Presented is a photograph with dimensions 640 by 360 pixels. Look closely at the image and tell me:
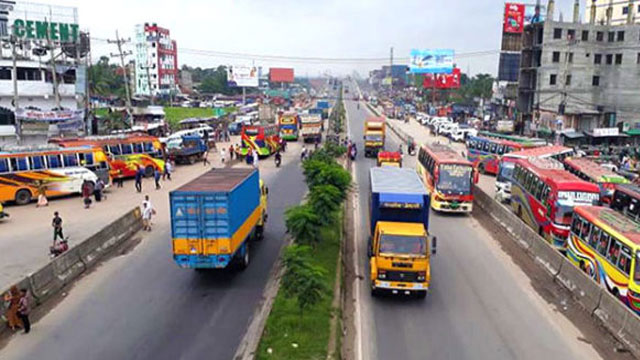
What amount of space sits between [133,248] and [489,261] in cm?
1375

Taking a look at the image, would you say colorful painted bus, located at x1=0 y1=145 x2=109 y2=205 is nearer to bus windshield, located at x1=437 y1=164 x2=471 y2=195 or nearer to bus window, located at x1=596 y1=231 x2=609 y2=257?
bus windshield, located at x1=437 y1=164 x2=471 y2=195

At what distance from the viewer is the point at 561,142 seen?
52.0m

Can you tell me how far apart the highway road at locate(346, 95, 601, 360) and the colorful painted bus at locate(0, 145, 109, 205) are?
17980 mm

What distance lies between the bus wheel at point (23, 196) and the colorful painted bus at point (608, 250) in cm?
2587

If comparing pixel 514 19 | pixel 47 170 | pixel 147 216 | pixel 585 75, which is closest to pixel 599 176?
pixel 147 216

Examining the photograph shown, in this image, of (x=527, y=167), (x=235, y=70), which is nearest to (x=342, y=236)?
(x=527, y=167)

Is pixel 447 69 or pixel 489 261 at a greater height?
pixel 447 69

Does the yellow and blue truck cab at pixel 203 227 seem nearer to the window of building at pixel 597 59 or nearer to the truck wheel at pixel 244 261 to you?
the truck wheel at pixel 244 261

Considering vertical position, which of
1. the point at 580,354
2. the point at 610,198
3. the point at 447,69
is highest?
the point at 447,69

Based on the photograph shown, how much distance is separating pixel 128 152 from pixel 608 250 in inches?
1128

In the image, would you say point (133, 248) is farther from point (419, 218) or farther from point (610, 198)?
point (610, 198)

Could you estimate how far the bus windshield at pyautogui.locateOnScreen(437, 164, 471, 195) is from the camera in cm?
2527

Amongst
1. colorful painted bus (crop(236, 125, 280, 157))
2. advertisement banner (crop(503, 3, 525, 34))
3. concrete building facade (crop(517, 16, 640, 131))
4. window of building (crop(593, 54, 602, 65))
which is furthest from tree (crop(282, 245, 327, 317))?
advertisement banner (crop(503, 3, 525, 34))

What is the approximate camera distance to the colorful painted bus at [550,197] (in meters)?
19.3
